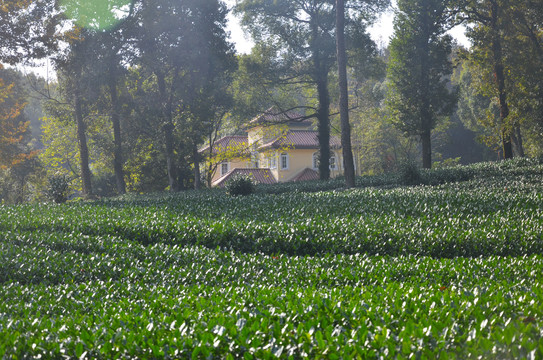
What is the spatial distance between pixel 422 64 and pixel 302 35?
8221 mm

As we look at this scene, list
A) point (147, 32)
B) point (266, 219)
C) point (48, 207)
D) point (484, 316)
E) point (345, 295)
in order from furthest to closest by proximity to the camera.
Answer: point (147, 32) → point (48, 207) → point (266, 219) → point (345, 295) → point (484, 316)

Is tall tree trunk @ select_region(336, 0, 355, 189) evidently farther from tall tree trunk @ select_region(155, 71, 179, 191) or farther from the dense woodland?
tall tree trunk @ select_region(155, 71, 179, 191)

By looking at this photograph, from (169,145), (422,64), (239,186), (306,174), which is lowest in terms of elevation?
A: (239,186)

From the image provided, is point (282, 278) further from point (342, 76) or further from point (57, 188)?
point (57, 188)

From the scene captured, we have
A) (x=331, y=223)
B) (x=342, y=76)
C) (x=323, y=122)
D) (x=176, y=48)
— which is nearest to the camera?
(x=331, y=223)

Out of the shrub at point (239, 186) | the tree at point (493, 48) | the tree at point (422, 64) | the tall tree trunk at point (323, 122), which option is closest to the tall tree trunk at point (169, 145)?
the shrub at point (239, 186)

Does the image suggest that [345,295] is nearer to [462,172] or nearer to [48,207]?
[48,207]

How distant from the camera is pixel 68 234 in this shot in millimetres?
13188

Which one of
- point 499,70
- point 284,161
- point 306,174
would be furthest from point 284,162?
point 499,70

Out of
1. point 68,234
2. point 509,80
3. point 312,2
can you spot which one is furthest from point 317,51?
point 68,234

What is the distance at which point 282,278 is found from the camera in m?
7.93

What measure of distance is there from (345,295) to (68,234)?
387 inches

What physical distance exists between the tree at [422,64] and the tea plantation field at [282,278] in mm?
11965

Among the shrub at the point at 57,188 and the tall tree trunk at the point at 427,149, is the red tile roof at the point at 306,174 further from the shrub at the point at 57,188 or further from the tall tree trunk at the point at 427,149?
the shrub at the point at 57,188
